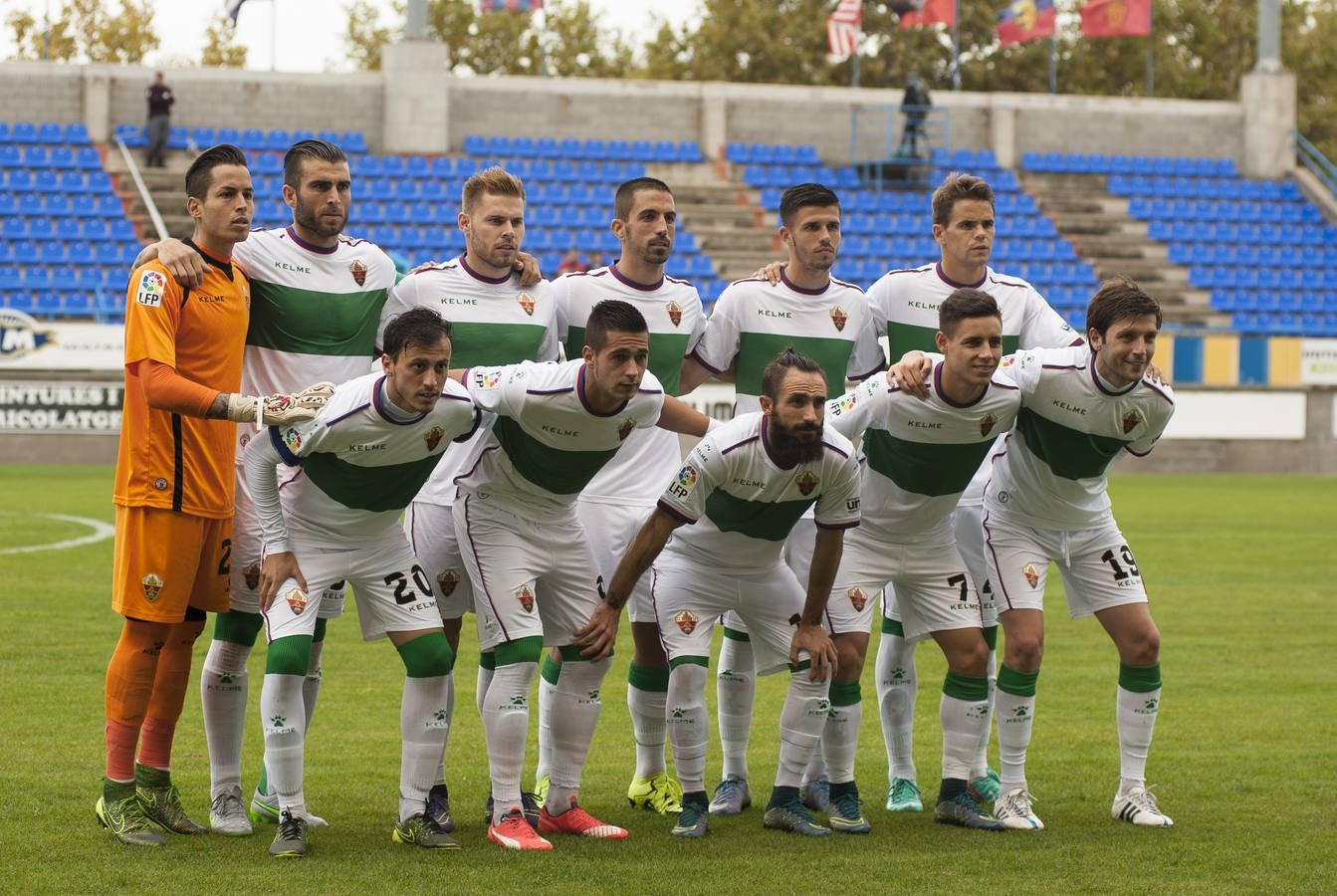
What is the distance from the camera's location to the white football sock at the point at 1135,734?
720 centimetres

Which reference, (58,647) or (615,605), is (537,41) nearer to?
(58,647)

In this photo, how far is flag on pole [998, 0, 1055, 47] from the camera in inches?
1566

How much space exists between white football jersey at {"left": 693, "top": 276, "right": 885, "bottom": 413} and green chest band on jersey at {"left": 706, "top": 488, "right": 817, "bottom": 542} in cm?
85

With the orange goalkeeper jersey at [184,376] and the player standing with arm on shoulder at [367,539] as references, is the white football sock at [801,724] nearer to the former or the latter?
the player standing with arm on shoulder at [367,539]

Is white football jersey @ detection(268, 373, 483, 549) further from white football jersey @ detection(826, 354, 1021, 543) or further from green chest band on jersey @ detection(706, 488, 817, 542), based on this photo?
white football jersey @ detection(826, 354, 1021, 543)

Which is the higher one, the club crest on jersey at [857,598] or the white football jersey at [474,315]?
the white football jersey at [474,315]

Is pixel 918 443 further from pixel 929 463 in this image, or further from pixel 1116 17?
pixel 1116 17

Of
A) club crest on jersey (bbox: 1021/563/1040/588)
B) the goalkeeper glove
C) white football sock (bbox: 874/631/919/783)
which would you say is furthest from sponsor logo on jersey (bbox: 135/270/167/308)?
club crest on jersey (bbox: 1021/563/1040/588)

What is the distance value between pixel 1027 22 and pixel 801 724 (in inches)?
1402

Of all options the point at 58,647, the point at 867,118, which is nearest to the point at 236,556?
the point at 58,647

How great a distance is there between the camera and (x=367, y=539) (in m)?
6.65

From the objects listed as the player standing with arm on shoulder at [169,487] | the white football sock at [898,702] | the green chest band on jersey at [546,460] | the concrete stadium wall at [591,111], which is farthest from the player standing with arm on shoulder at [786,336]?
the concrete stadium wall at [591,111]

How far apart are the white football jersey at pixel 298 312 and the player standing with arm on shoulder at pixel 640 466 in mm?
929

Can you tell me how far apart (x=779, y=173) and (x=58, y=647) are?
2690 cm
